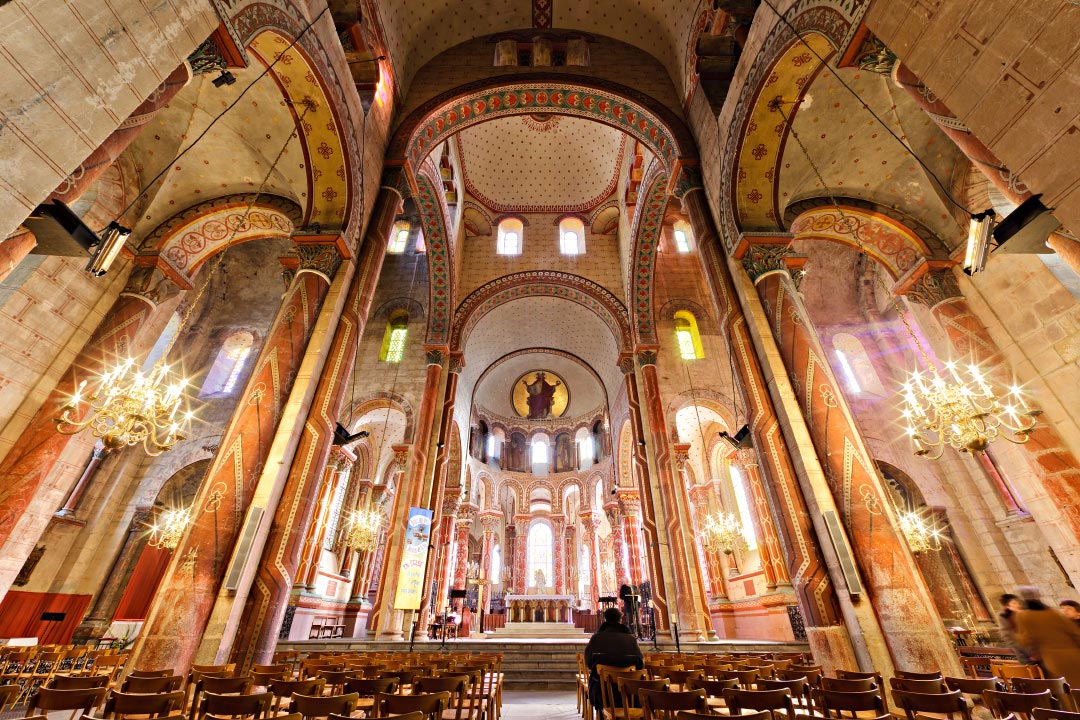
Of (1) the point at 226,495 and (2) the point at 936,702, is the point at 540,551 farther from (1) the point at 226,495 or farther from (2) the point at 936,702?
(2) the point at 936,702

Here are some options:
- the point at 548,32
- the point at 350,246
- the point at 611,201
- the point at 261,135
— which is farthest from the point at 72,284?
the point at 611,201

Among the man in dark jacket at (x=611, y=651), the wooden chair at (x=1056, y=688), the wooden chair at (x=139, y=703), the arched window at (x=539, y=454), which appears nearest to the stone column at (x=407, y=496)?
the man in dark jacket at (x=611, y=651)

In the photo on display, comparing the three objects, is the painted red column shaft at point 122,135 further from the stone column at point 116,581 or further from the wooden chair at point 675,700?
the stone column at point 116,581

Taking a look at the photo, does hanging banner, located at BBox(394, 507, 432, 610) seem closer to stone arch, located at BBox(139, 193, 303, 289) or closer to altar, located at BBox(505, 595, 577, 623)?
stone arch, located at BBox(139, 193, 303, 289)

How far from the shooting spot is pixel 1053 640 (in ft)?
12.4

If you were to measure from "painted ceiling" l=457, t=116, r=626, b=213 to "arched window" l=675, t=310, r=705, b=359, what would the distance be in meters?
5.26

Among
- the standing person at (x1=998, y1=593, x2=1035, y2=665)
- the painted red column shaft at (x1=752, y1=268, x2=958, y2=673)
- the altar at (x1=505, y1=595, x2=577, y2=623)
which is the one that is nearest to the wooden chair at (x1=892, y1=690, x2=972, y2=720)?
the painted red column shaft at (x1=752, y1=268, x2=958, y2=673)

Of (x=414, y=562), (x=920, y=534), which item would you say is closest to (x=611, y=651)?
(x=414, y=562)

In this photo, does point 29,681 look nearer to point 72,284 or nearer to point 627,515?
point 72,284

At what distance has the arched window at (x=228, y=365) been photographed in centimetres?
1308

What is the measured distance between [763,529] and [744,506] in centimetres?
180

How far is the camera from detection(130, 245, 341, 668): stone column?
14.1 ft

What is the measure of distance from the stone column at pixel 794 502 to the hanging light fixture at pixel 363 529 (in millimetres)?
10778

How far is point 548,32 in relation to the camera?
11.3m
